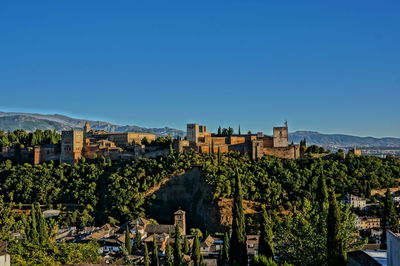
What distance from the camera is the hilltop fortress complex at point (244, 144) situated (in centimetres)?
6994

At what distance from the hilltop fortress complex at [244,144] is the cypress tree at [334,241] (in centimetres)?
4810

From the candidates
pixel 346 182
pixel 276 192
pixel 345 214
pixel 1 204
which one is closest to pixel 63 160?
pixel 1 204

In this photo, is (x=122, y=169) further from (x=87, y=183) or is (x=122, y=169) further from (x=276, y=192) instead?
(x=276, y=192)

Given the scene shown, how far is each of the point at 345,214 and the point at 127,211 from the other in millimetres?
42859

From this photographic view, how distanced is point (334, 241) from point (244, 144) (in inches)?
2039

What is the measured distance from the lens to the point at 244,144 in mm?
71125

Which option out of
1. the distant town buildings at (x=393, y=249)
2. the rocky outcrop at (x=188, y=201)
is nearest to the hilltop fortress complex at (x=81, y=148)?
the rocky outcrop at (x=188, y=201)

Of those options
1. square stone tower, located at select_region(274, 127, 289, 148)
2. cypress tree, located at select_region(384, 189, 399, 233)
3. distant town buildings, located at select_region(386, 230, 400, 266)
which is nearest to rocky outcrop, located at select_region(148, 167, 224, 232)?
square stone tower, located at select_region(274, 127, 289, 148)

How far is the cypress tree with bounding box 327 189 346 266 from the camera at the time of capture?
62.5 feet

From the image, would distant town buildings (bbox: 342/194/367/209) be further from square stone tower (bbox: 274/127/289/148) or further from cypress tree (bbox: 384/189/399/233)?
cypress tree (bbox: 384/189/399/233)

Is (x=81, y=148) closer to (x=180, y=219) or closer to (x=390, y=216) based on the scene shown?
(x=180, y=219)

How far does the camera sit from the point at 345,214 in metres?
22.5

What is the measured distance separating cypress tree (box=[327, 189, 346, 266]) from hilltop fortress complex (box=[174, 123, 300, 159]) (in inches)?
1894

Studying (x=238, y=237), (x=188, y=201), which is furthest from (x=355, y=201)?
(x=238, y=237)
